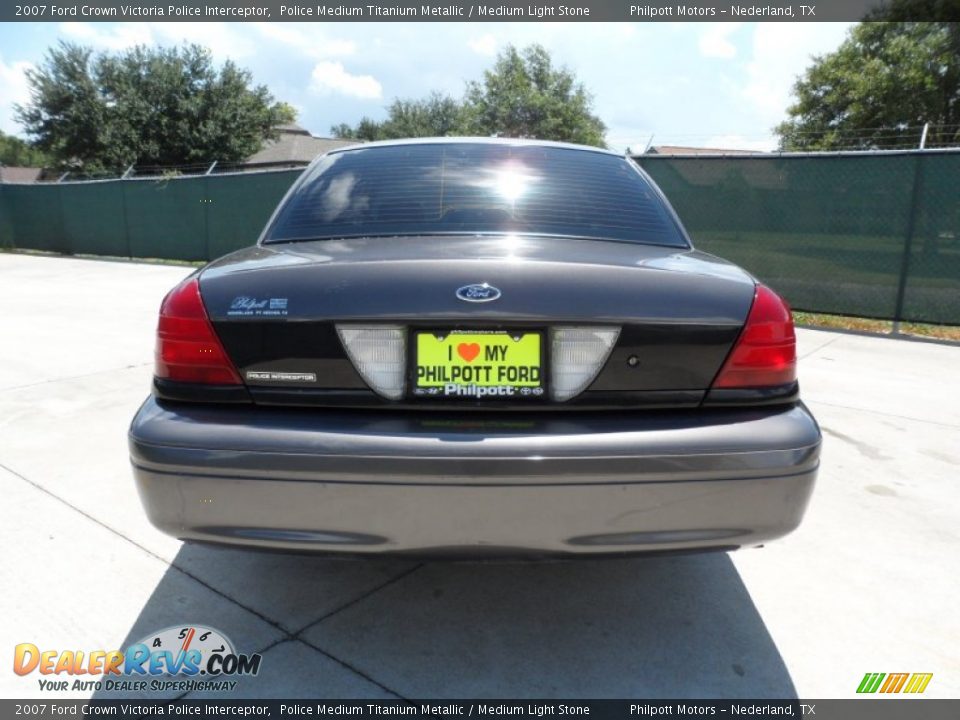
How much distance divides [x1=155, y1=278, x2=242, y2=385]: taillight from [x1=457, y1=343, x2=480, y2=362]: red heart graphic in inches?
23.3

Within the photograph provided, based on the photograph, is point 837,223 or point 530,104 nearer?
point 837,223

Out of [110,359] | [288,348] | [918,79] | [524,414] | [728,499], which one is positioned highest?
[918,79]

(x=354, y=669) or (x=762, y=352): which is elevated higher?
(x=762, y=352)

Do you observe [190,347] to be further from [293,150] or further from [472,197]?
[293,150]

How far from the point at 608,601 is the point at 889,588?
1.00 meters

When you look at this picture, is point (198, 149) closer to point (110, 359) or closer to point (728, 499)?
point (110, 359)

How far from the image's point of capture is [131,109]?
3136cm

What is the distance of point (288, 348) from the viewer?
70.0 inches

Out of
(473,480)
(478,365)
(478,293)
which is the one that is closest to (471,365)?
(478,365)

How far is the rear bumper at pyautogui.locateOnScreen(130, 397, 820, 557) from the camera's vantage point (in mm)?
1644

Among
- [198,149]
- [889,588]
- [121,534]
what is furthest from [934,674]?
[198,149]

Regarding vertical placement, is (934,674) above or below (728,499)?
below

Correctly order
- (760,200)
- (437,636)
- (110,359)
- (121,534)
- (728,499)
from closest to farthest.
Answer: (728,499)
(437,636)
(121,534)
(110,359)
(760,200)

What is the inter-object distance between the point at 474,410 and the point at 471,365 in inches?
4.6
